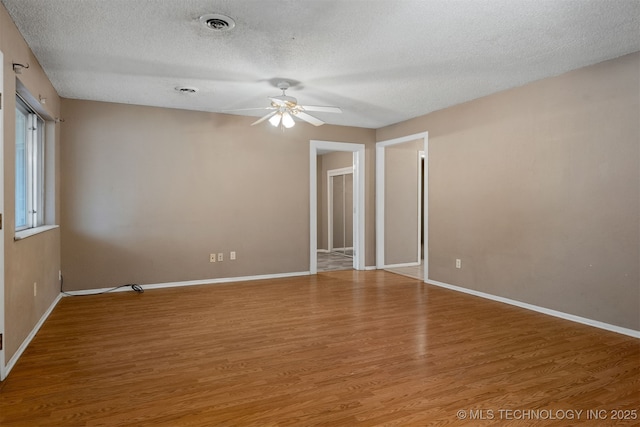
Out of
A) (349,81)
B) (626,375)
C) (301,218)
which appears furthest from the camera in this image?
(301,218)

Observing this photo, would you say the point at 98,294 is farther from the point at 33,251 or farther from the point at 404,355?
the point at 404,355

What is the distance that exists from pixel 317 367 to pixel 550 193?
304 cm

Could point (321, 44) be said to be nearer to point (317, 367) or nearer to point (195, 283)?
point (317, 367)

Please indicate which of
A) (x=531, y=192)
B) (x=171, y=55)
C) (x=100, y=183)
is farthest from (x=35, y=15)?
(x=531, y=192)

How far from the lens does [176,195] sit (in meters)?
5.36

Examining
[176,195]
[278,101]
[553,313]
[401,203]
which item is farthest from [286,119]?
[553,313]

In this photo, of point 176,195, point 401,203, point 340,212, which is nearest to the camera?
point 176,195

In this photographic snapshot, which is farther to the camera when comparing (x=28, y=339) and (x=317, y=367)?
(x=28, y=339)

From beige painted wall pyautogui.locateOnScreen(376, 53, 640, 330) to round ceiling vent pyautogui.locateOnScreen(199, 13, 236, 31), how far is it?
3.26 m

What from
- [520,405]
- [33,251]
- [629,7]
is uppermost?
[629,7]

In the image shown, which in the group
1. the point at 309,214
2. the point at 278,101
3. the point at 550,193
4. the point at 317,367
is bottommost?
the point at 317,367

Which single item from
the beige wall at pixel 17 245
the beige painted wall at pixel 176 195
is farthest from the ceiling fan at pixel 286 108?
the beige wall at pixel 17 245

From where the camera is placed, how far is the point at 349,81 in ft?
13.6

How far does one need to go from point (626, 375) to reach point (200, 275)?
4.76 m
